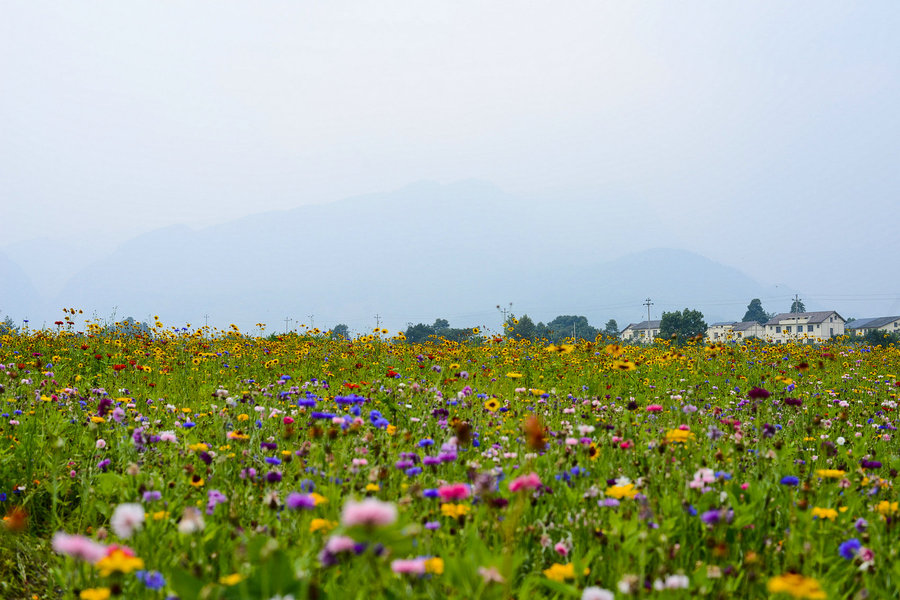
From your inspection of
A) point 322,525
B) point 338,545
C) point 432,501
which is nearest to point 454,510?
point 432,501

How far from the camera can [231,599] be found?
137 cm

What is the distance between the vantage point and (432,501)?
2568mm

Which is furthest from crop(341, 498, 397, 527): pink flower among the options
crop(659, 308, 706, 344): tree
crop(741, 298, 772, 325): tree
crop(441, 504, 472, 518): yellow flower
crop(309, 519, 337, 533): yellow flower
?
crop(741, 298, 772, 325): tree

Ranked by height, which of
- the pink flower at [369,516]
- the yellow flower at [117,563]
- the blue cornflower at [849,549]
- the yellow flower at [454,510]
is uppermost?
the pink flower at [369,516]

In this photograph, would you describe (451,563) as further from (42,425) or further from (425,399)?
(42,425)

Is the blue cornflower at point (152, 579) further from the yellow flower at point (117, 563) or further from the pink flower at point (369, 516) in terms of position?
the pink flower at point (369, 516)

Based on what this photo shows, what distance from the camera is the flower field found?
1.57 metres

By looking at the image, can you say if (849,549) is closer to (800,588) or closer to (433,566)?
(800,588)

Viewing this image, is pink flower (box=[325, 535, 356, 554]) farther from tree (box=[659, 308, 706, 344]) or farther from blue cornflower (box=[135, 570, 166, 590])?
tree (box=[659, 308, 706, 344])

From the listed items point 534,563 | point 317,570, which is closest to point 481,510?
point 534,563

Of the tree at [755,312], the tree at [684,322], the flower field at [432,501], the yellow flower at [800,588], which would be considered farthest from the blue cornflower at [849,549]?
the tree at [755,312]

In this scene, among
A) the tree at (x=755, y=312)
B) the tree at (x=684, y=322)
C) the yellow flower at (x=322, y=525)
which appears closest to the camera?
the yellow flower at (x=322, y=525)

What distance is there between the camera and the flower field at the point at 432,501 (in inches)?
61.9

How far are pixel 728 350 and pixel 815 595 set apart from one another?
10.7 m
